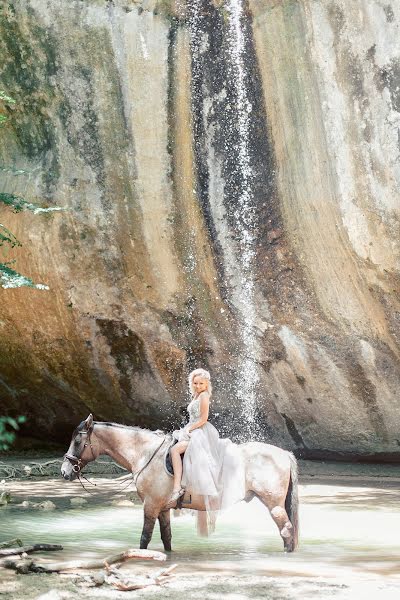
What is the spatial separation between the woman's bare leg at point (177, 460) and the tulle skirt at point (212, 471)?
34 millimetres

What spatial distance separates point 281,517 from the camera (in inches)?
272

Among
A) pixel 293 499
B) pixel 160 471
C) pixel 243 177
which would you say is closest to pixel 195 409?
pixel 160 471

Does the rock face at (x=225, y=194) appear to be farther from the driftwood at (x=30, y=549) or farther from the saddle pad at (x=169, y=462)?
the driftwood at (x=30, y=549)

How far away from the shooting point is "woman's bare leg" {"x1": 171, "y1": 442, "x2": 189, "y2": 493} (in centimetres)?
680

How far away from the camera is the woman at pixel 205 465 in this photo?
6.77 metres

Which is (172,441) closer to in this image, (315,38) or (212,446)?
(212,446)

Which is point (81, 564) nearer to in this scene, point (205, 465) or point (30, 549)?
point (30, 549)

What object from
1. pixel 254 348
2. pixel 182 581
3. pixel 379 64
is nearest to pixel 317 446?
pixel 254 348

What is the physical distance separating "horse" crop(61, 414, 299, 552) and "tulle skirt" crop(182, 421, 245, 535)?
0.27 feet

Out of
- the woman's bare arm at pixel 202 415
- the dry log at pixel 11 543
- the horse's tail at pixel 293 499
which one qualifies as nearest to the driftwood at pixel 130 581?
the dry log at pixel 11 543

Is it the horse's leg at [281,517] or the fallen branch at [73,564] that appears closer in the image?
the fallen branch at [73,564]

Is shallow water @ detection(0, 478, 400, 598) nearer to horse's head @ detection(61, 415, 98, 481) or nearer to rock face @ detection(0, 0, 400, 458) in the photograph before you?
horse's head @ detection(61, 415, 98, 481)

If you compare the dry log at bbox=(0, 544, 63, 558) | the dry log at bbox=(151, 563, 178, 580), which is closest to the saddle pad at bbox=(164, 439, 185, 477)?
the dry log at bbox=(0, 544, 63, 558)

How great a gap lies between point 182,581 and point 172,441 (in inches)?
59.4
